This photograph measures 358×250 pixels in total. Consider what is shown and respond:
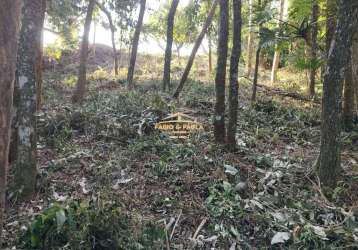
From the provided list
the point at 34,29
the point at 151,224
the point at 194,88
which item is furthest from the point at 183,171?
the point at 194,88

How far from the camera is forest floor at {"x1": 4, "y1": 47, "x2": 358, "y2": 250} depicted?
394cm

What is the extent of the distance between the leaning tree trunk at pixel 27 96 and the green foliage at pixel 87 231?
0.91 meters

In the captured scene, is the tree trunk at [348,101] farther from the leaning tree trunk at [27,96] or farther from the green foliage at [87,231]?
the leaning tree trunk at [27,96]

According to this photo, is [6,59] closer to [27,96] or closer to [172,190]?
[27,96]

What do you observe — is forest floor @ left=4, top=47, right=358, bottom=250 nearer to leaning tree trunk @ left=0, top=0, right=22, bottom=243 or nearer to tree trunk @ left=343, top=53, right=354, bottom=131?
tree trunk @ left=343, top=53, right=354, bottom=131

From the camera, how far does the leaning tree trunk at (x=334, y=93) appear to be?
4.66m

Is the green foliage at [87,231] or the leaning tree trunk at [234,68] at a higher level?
the leaning tree trunk at [234,68]

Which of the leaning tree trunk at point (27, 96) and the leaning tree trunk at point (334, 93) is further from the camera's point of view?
the leaning tree trunk at point (334, 93)

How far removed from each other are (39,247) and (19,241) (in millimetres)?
266
